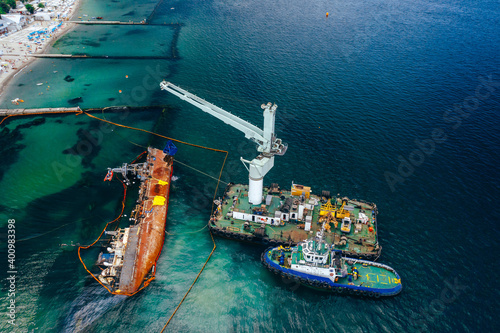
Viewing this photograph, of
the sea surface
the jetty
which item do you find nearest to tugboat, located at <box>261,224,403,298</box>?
the sea surface

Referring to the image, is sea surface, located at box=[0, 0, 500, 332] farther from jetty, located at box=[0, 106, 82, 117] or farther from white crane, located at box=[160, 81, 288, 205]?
white crane, located at box=[160, 81, 288, 205]

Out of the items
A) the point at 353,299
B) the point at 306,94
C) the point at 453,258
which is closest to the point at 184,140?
the point at 306,94

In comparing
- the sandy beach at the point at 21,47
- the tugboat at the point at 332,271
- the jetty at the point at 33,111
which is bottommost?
the tugboat at the point at 332,271

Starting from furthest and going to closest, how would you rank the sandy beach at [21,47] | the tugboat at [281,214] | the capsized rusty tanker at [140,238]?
the sandy beach at [21,47] → the tugboat at [281,214] → the capsized rusty tanker at [140,238]

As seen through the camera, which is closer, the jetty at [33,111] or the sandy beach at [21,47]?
the jetty at [33,111]

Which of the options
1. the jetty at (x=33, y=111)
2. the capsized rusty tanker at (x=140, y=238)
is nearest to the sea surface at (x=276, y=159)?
the capsized rusty tanker at (x=140, y=238)

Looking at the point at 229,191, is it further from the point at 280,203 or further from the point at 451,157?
the point at 451,157

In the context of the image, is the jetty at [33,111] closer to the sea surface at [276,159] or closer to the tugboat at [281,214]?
the sea surface at [276,159]
